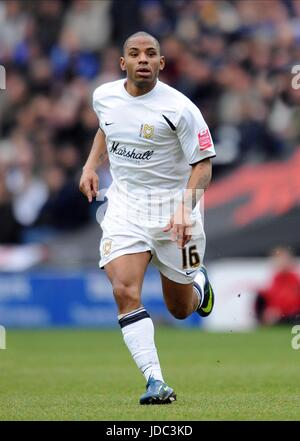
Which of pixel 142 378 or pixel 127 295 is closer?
pixel 127 295

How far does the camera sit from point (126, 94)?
8.06 metres

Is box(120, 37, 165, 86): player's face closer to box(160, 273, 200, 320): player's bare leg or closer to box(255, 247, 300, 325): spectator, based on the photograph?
box(160, 273, 200, 320): player's bare leg

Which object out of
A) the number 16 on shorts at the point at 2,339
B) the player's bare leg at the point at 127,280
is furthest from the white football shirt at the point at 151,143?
the number 16 on shorts at the point at 2,339

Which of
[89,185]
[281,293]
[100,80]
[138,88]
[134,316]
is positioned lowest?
[134,316]

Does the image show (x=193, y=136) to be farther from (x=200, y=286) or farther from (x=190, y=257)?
(x=200, y=286)

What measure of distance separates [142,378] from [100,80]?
9878mm

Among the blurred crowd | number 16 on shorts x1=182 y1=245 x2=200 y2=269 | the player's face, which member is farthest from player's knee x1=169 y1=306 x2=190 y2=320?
the blurred crowd

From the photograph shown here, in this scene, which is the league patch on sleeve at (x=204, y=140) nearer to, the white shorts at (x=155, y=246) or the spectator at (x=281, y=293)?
the white shorts at (x=155, y=246)

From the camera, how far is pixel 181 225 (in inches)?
291

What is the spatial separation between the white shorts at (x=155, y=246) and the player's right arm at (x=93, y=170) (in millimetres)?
233

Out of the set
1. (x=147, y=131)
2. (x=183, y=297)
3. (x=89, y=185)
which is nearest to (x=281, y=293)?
(x=183, y=297)

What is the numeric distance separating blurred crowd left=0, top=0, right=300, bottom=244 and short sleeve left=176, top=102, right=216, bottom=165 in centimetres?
854

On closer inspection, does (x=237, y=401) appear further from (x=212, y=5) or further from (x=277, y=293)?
(x=212, y=5)
